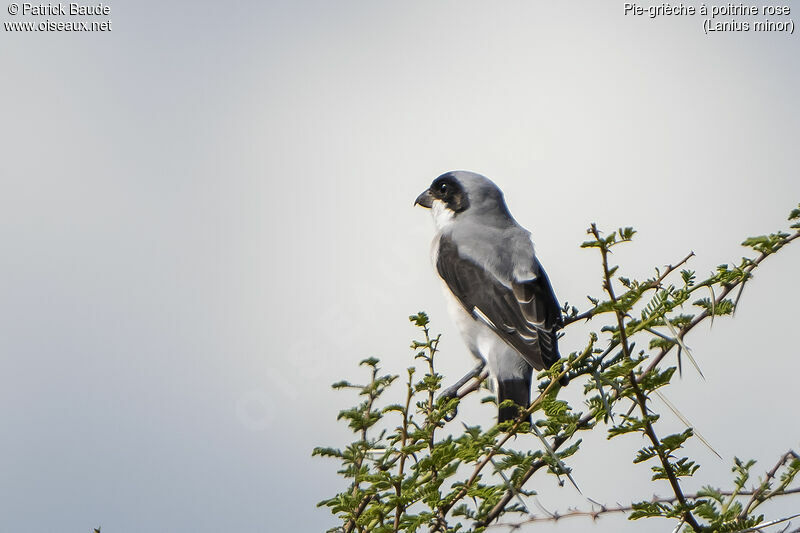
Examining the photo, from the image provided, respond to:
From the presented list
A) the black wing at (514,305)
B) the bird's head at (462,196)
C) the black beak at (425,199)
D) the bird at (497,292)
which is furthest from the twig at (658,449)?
the black beak at (425,199)

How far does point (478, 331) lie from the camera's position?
4.43 m

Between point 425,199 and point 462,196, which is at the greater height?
point 425,199

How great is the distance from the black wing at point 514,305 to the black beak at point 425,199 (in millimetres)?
1038

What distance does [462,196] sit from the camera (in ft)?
17.7

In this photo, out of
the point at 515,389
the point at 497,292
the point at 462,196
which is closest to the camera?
the point at 515,389

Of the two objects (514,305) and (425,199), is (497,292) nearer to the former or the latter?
(514,305)

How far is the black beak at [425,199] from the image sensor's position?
18.9 feet

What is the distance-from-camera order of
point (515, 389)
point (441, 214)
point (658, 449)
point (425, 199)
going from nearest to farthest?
point (658, 449), point (515, 389), point (441, 214), point (425, 199)

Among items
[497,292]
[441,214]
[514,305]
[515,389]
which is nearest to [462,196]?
[441,214]

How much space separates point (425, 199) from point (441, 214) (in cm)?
31

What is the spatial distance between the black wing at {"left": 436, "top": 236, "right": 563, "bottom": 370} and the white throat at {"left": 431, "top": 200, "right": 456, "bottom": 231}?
2.08ft

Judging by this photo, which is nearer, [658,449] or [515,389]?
[658,449]

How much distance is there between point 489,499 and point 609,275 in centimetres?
52

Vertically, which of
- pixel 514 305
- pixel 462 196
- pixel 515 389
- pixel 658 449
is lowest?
pixel 658 449
